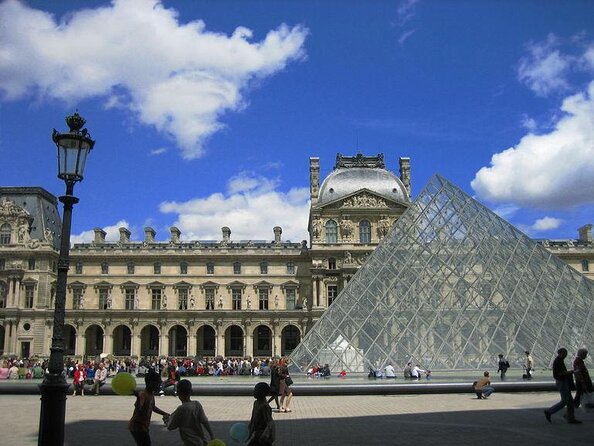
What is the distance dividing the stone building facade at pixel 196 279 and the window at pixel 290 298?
0.26 feet

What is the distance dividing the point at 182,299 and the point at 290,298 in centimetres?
868

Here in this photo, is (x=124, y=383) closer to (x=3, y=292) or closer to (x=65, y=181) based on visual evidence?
(x=65, y=181)

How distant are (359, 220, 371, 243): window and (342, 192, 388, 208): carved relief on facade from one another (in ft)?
4.35

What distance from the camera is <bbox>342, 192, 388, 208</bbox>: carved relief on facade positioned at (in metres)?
46.8

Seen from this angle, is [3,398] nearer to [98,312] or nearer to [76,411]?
[76,411]

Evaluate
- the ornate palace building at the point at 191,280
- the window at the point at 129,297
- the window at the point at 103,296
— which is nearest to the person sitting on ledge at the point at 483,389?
the ornate palace building at the point at 191,280

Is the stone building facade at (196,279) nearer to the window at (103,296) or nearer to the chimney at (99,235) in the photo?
the window at (103,296)

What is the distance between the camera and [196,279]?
48656 mm

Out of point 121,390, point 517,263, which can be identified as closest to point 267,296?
point 517,263

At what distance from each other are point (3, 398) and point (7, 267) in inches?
A: 1360

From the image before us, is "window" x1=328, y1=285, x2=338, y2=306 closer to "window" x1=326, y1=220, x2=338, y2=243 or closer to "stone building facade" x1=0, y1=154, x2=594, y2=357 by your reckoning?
"stone building facade" x1=0, y1=154, x2=594, y2=357

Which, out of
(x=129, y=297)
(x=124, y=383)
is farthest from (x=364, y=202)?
(x=124, y=383)

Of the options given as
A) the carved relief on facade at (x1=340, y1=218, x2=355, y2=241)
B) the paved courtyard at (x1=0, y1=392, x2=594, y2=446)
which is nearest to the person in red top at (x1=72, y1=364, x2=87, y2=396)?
the paved courtyard at (x1=0, y1=392, x2=594, y2=446)

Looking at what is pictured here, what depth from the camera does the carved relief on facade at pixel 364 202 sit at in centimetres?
A: 4678
